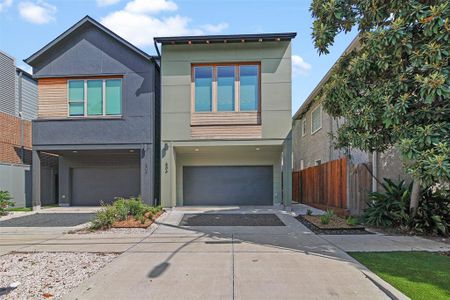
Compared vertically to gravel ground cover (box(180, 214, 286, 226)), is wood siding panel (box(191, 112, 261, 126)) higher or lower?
higher

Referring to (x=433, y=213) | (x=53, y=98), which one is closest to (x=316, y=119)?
(x=433, y=213)

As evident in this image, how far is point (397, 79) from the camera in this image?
23.0 feet

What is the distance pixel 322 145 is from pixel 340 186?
17.1 feet

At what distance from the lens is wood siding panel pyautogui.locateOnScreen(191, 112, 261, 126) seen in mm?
14109

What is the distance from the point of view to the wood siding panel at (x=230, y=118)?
1411cm

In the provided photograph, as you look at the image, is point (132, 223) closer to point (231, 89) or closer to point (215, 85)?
point (215, 85)

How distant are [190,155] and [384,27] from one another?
1082cm

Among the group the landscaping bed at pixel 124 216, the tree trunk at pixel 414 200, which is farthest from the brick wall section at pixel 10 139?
the tree trunk at pixel 414 200

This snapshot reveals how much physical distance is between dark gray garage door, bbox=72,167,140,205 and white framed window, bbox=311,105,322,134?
10.5m

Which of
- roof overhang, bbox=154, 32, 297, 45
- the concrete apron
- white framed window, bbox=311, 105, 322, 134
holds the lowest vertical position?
the concrete apron

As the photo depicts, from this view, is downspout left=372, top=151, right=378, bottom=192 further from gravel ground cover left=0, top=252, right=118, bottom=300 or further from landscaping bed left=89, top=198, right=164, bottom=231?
gravel ground cover left=0, top=252, right=118, bottom=300

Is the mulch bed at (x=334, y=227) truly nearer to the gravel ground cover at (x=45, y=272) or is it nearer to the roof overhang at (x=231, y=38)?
A: the gravel ground cover at (x=45, y=272)

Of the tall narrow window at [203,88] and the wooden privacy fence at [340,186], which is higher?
the tall narrow window at [203,88]

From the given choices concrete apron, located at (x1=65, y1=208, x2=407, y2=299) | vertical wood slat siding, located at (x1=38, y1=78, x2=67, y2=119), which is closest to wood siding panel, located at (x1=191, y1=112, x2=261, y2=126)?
vertical wood slat siding, located at (x1=38, y1=78, x2=67, y2=119)
